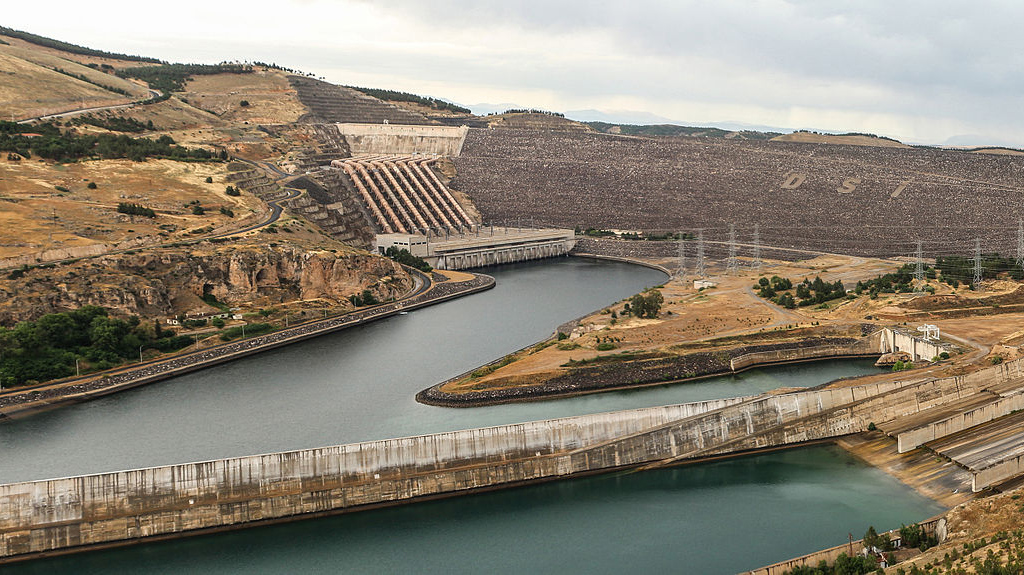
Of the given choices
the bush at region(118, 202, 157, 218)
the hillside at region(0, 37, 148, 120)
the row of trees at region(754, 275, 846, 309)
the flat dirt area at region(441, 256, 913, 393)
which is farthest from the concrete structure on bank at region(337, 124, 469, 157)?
the row of trees at region(754, 275, 846, 309)

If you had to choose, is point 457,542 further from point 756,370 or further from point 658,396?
point 756,370

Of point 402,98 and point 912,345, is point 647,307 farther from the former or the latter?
point 402,98

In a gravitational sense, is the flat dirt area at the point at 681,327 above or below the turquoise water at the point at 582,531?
above

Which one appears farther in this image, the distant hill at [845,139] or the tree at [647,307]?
the distant hill at [845,139]

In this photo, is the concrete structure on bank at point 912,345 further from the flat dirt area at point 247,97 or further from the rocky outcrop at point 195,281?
the flat dirt area at point 247,97

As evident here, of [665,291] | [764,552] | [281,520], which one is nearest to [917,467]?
[764,552]

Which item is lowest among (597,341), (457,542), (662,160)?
(457,542)

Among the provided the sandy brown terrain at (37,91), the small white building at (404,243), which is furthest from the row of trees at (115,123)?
the small white building at (404,243)
